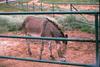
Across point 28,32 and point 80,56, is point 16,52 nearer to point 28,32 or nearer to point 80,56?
point 28,32

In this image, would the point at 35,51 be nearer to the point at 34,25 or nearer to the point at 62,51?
the point at 34,25

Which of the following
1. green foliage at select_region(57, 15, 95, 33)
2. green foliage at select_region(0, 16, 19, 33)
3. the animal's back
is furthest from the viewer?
green foliage at select_region(0, 16, 19, 33)

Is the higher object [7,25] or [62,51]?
[7,25]

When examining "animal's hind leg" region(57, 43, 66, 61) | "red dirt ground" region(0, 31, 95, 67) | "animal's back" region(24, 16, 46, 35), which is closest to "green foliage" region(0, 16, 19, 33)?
"red dirt ground" region(0, 31, 95, 67)

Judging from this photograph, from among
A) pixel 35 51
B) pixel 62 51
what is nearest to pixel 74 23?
pixel 35 51

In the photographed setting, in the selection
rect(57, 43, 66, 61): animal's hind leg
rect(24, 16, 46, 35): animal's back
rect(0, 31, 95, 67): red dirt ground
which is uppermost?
rect(24, 16, 46, 35): animal's back

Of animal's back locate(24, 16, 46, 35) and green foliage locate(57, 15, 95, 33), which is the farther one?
green foliage locate(57, 15, 95, 33)

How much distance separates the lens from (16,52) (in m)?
8.42

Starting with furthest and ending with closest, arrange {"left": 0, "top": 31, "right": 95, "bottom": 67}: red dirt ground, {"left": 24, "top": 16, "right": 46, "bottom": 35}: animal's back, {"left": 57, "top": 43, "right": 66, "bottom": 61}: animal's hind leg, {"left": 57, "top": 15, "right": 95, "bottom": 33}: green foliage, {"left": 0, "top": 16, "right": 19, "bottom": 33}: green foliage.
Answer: {"left": 0, "top": 16, "right": 19, "bottom": 33}: green foliage, {"left": 57, "top": 15, "right": 95, "bottom": 33}: green foliage, {"left": 24, "top": 16, "right": 46, "bottom": 35}: animal's back, {"left": 57, "top": 43, "right": 66, "bottom": 61}: animal's hind leg, {"left": 0, "top": 31, "right": 95, "bottom": 67}: red dirt ground

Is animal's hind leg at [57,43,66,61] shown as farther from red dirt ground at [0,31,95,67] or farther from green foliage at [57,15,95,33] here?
green foliage at [57,15,95,33]

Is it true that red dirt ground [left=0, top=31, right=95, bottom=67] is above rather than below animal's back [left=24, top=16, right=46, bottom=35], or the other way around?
below

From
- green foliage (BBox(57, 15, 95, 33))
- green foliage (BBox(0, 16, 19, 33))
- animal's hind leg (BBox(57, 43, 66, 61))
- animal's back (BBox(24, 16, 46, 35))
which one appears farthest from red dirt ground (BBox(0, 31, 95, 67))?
green foliage (BBox(57, 15, 95, 33))

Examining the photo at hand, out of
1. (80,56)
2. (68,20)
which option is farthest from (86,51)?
(68,20)

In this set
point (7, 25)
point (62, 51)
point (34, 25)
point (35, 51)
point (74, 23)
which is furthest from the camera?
point (7, 25)
